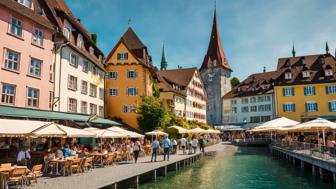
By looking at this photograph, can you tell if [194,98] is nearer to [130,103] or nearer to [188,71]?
[188,71]

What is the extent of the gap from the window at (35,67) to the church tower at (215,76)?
212 ft

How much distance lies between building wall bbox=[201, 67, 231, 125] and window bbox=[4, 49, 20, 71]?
2647 inches

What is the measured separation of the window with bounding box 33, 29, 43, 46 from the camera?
2615 cm

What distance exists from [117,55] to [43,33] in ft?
64.8

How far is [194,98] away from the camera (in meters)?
73.2

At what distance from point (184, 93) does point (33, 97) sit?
141 ft

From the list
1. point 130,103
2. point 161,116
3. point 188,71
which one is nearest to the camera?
point 161,116

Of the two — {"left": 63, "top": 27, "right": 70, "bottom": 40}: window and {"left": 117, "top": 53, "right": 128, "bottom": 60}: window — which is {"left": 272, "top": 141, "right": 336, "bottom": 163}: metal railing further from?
{"left": 117, "top": 53, "right": 128, "bottom": 60}: window

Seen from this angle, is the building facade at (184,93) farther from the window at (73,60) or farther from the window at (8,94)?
the window at (8,94)

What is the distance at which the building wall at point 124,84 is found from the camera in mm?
45625

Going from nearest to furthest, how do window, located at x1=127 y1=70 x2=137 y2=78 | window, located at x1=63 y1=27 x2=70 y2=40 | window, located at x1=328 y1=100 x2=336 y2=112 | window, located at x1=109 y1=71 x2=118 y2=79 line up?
window, located at x1=63 y1=27 x2=70 y2=40 < window, located at x1=127 y1=70 x2=137 y2=78 < window, located at x1=109 y1=71 x2=118 y2=79 < window, located at x1=328 y1=100 x2=336 y2=112

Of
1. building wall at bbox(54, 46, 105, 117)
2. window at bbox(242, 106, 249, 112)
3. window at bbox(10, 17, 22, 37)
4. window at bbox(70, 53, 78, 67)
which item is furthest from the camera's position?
window at bbox(242, 106, 249, 112)

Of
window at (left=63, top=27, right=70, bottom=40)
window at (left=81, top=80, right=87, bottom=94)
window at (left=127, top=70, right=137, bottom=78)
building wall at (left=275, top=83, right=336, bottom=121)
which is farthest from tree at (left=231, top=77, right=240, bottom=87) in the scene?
window at (left=63, top=27, right=70, bottom=40)

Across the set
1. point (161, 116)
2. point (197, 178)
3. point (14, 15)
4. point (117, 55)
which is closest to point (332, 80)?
point (161, 116)
